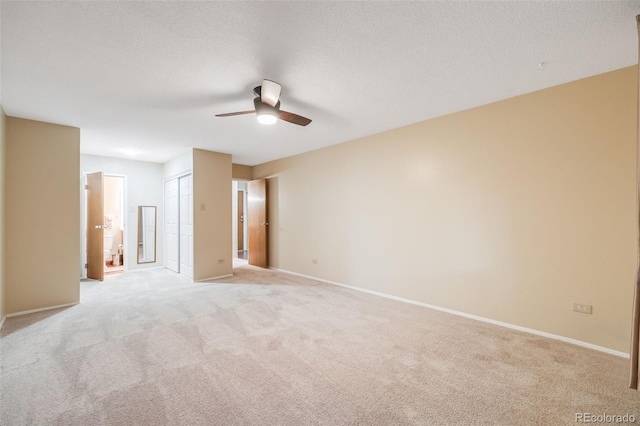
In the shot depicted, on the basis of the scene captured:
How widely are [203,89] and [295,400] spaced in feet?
9.70

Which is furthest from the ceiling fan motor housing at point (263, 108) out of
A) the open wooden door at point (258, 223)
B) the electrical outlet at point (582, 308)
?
the open wooden door at point (258, 223)

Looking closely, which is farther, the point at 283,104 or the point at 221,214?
the point at 221,214

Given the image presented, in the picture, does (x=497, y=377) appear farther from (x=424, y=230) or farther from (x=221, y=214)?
(x=221, y=214)

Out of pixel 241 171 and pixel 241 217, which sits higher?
pixel 241 171

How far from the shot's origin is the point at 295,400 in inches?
Answer: 70.7

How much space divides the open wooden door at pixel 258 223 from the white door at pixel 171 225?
1732 mm

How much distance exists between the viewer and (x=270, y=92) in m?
2.42

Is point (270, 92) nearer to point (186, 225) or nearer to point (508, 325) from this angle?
point (508, 325)

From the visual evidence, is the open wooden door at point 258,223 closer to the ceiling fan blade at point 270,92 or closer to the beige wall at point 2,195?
the ceiling fan blade at point 270,92

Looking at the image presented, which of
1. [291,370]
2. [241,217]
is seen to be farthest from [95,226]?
[291,370]

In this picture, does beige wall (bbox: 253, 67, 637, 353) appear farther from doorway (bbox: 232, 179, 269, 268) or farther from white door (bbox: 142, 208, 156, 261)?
white door (bbox: 142, 208, 156, 261)

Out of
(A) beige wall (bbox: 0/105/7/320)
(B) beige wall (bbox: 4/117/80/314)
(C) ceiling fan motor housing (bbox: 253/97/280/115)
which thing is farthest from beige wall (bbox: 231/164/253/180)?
(C) ceiling fan motor housing (bbox: 253/97/280/115)

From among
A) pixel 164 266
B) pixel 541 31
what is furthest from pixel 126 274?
pixel 541 31

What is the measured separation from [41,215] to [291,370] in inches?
161
